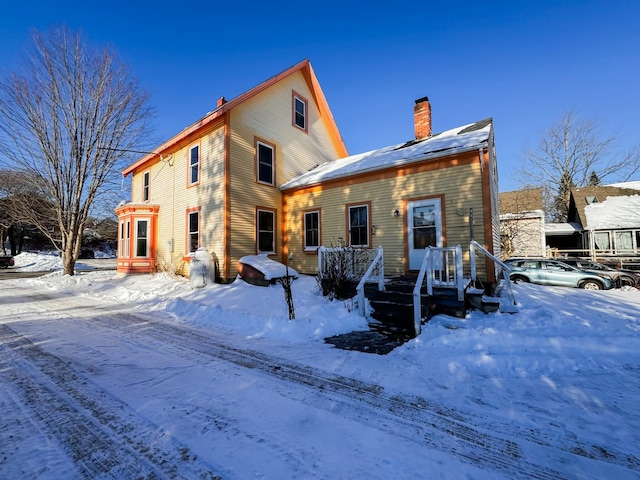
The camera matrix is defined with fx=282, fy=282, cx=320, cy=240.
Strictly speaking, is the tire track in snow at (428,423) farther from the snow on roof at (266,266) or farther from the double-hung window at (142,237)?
the double-hung window at (142,237)

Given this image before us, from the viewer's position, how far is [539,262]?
12688 mm

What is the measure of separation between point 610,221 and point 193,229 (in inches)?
1044

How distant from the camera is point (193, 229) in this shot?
40.8 feet

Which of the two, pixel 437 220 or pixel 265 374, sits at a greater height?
pixel 437 220

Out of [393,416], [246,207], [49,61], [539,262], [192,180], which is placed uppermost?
[49,61]

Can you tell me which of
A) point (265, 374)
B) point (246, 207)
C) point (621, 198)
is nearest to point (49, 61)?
point (246, 207)

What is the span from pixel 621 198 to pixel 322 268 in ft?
87.4

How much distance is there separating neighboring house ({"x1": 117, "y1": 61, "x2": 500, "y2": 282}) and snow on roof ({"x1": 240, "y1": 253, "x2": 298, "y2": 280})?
2.47 feet

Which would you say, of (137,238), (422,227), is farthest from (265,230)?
(137,238)

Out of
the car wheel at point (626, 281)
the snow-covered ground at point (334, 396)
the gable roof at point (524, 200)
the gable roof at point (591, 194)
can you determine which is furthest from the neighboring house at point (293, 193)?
the gable roof at point (524, 200)

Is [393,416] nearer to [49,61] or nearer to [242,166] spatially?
[242,166]

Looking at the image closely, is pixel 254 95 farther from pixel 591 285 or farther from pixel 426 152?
pixel 591 285

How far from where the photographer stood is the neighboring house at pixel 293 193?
8844 mm

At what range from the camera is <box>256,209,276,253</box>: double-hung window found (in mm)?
12039
